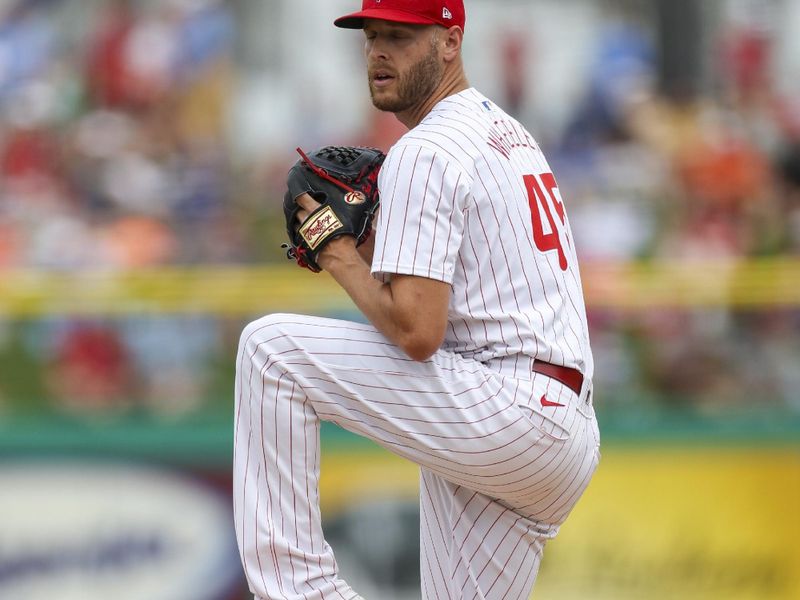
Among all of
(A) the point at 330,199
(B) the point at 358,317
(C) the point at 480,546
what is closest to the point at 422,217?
(A) the point at 330,199

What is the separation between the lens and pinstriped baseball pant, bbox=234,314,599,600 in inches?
135

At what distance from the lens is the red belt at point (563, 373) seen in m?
3.50

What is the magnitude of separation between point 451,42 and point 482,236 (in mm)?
555

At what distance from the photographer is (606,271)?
6992mm

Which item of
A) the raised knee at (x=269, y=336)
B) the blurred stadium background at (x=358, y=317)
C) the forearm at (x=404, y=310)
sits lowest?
the blurred stadium background at (x=358, y=317)

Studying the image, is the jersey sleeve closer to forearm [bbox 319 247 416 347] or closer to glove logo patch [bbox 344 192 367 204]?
forearm [bbox 319 247 416 347]

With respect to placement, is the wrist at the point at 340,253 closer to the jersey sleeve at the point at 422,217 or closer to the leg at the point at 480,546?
the jersey sleeve at the point at 422,217

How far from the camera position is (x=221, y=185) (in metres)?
9.42

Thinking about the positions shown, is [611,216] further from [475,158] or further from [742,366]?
[475,158]

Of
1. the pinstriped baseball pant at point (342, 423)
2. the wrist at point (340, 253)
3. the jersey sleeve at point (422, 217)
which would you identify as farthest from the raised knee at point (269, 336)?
the jersey sleeve at point (422, 217)

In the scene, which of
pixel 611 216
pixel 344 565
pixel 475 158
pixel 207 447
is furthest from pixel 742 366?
pixel 475 158

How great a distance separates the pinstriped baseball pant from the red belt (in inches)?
0.8

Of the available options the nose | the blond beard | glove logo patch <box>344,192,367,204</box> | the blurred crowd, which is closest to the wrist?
glove logo patch <box>344,192,367,204</box>

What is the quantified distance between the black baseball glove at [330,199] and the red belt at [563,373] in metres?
0.58
